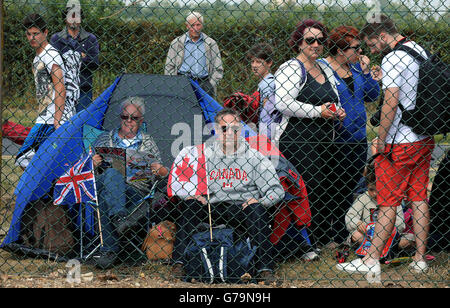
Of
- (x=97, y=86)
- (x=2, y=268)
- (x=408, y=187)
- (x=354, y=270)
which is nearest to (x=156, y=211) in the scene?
(x=2, y=268)

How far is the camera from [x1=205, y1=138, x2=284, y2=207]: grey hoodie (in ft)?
14.2

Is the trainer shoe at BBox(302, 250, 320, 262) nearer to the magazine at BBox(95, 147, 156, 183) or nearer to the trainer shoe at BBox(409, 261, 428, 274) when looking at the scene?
the trainer shoe at BBox(409, 261, 428, 274)

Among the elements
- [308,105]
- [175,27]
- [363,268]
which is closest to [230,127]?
[308,105]

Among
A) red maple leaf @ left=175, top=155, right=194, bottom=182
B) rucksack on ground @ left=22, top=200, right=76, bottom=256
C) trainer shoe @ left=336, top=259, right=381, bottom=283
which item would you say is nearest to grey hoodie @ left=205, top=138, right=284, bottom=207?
red maple leaf @ left=175, top=155, right=194, bottom=182

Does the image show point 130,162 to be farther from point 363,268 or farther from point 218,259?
point 363,268

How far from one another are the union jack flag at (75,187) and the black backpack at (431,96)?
227 cm

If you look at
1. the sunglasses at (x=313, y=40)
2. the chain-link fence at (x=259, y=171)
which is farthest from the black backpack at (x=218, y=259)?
the sunglasses at (x=313, y=40)

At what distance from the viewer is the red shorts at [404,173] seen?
408cm

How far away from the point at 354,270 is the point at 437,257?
A: 716mm

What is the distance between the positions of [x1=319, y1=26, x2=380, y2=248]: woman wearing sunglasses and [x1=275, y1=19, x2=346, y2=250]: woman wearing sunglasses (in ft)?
0.52

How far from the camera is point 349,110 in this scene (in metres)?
4.85

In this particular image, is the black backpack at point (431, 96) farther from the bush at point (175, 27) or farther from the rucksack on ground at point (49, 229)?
the rucksack on ground at point (49, 229)

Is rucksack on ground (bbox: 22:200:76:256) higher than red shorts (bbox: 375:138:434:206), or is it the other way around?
red shorts (bbox: 375:138:434:206)

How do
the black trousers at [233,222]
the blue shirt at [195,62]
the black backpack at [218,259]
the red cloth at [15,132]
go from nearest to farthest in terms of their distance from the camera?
the black backpack at [218,259] < the black trousers at [233,222] < the red cloth at [15,132] < the blue shirt at [195,62]
